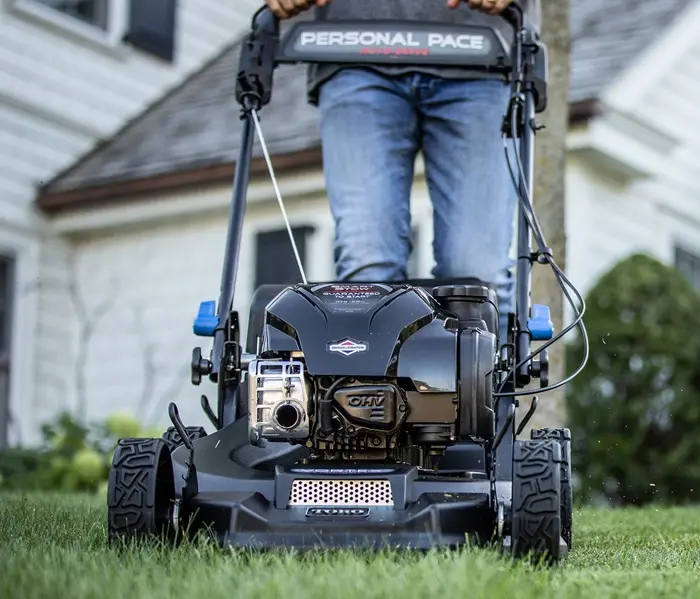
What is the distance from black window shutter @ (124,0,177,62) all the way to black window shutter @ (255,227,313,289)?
2.05 meters

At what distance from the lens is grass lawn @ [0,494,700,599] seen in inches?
83.5

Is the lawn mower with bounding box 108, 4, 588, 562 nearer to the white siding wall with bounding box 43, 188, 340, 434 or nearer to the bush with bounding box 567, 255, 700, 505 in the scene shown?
the bush with bounding box 567, 255, 700, 505

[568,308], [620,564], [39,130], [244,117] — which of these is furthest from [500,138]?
[39,130]

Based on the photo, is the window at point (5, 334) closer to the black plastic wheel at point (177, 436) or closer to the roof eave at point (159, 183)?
the roof eave at point (159, 183)

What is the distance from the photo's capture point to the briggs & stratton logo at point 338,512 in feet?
8.98

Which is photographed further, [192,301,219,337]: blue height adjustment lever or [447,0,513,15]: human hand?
[447,0,513,15]: human hand

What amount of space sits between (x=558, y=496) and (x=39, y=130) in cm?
801

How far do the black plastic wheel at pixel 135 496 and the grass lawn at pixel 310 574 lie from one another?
0.06 meters

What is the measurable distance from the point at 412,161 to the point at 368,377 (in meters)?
1.13

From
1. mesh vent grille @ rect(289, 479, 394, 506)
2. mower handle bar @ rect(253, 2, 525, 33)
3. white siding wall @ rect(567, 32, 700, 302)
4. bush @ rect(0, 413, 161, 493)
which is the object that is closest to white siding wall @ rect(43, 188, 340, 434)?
bush @ rect(0, 413, 161, 493)

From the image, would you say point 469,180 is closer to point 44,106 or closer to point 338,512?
point 338,512

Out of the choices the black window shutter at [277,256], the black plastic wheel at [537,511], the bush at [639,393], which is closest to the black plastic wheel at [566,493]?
the black plastic wheel at [537,511]

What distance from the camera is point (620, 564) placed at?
9.48 ft

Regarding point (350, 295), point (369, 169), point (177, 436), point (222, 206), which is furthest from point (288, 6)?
point (222, 206)
